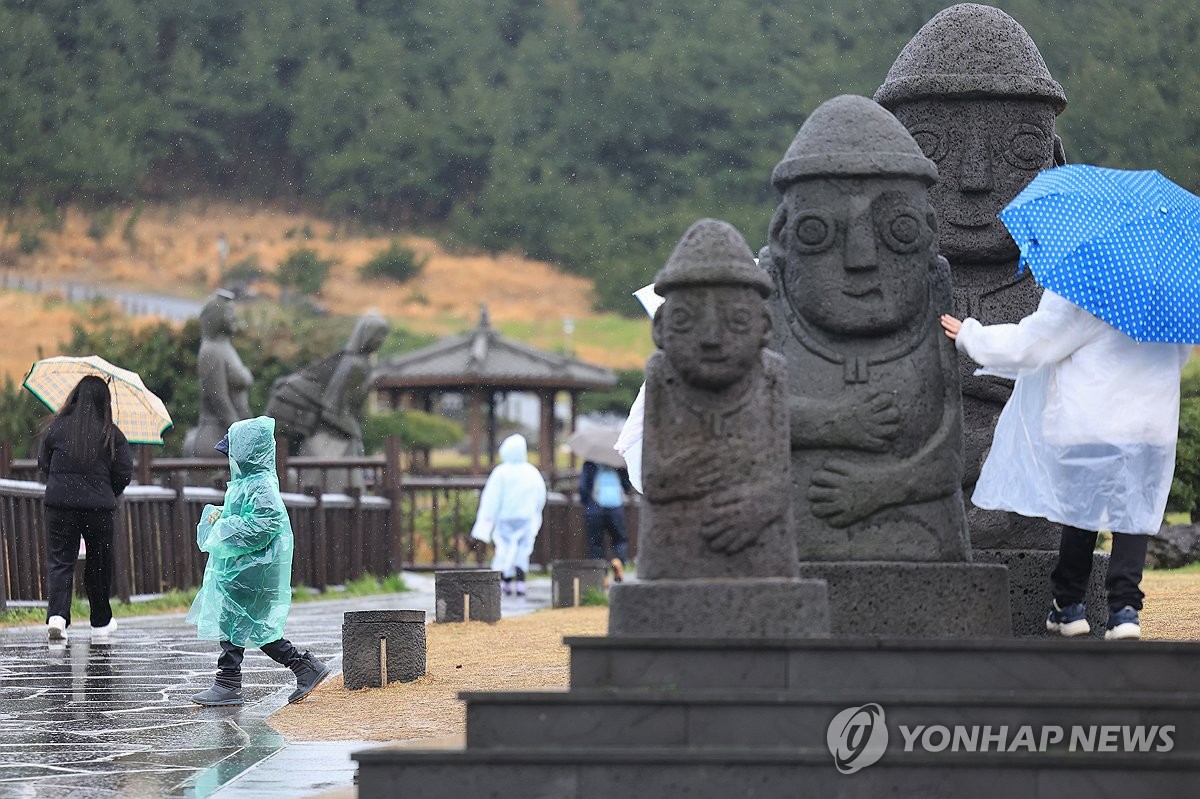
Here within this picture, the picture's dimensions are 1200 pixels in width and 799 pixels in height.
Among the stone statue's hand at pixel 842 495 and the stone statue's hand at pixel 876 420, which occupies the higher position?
the stone statue's hand at pixel 876 420

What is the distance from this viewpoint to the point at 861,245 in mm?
6812

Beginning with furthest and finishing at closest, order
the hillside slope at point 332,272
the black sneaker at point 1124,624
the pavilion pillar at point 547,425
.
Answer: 1. the hillside slope at point 332,272
2. the pavilion pillar at point 547,425
3. the black sneaker at point 1124,624

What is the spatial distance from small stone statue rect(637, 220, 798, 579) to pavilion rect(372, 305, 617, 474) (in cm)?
2831

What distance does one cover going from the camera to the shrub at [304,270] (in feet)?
185

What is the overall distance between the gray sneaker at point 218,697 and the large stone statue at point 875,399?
3124mm

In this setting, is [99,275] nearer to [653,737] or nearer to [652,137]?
[652,137]

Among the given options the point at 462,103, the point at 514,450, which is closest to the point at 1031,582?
the point at 514,450

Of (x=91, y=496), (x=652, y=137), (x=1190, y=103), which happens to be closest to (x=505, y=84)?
(x=652, y=137)

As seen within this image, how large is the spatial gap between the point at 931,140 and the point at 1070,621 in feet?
8.54

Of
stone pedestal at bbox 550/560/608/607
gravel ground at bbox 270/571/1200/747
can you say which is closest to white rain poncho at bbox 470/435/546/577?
stone pedestal at bbox 550/560/608/607

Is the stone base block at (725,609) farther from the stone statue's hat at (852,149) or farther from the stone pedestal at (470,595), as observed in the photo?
the stone pedestal at (470,595)

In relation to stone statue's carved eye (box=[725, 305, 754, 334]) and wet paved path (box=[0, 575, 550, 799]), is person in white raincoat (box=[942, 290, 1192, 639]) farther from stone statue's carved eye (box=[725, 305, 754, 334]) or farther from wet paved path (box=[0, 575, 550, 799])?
wet paved path (box=[0, 575, 550, 799])

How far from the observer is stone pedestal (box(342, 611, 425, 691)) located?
883 cm

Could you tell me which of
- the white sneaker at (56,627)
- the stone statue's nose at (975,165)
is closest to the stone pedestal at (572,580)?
the white sneaker at (56,627)
